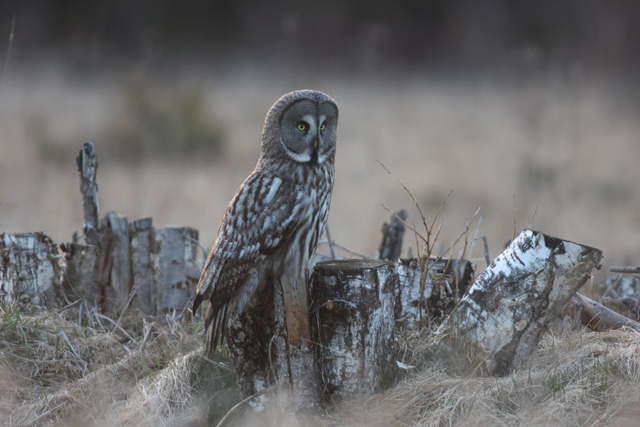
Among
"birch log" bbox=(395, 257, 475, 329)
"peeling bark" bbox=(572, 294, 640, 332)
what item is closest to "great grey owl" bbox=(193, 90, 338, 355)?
"birch log" bbox=(395, 257, 475, 329)

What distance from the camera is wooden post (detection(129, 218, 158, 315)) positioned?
263cm

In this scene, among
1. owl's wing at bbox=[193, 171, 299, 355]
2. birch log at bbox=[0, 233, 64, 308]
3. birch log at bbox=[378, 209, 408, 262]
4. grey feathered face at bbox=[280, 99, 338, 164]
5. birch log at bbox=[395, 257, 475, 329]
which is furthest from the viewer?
birch log at bbox=[378, 209, 408, 262]

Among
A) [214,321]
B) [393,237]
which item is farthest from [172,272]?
[393,237]

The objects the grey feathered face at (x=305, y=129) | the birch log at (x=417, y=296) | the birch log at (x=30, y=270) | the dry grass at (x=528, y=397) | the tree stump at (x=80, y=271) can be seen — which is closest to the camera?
the dry grass at (x=528, y=397)

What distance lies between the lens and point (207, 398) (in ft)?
6.19

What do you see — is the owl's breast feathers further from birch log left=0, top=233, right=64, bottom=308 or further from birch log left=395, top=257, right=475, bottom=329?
birch log left=0, top=233, right=64, bottom=308

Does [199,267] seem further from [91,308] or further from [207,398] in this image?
[207,398]

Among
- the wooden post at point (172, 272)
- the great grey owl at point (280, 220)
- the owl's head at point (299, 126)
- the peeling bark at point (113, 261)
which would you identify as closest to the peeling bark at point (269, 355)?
the great grey owl at point (280, 220)

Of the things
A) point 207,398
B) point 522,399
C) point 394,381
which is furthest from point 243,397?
point 522,399

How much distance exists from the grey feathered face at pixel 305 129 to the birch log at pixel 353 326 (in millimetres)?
395

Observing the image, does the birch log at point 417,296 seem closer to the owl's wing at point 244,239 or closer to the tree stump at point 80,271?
the owl's wing at point 244,239

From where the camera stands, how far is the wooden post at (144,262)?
2.63 m

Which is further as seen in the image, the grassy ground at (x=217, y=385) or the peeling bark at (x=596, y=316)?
the peeling bark at (x=596, y=316)

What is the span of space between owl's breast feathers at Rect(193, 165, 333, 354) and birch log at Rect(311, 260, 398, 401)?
16 centimetres
